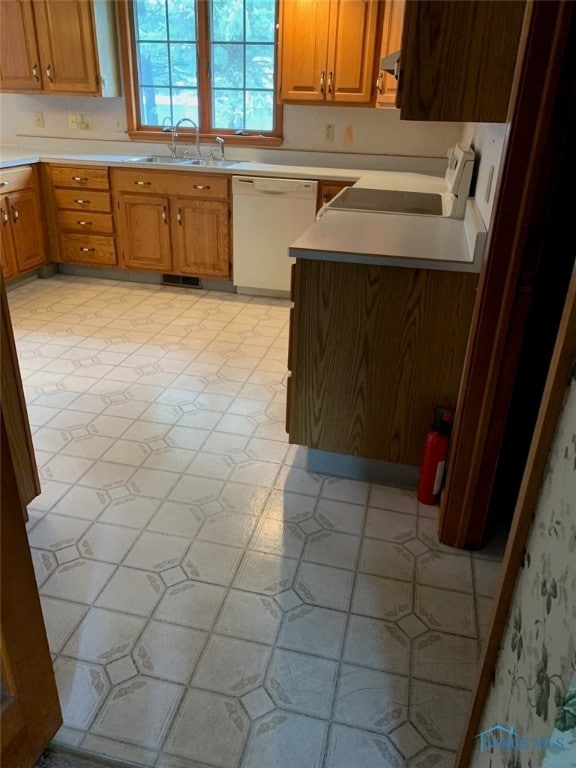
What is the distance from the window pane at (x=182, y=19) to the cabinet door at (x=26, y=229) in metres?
1.52

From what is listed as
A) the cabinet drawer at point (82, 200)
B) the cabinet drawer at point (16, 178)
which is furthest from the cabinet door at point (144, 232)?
the cabinet drawer at point (16, 178)

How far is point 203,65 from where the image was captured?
13.8 feet

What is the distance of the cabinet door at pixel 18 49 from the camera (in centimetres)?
398

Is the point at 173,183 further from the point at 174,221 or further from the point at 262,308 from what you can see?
the point at 262,308

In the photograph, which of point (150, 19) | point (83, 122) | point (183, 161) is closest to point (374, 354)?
point (183, 161)

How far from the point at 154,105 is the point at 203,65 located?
486 mm

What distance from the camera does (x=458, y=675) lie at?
147 centimetres

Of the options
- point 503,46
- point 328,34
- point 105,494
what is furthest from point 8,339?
point 328,34

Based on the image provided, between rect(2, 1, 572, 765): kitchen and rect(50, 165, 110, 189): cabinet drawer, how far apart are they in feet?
0.18

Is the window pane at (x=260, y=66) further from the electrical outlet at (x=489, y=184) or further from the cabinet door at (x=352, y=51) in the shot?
the electrical outlet at (x=489, y=184)

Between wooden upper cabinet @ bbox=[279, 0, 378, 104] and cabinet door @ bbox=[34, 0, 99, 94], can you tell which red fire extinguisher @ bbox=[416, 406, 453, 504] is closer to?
wooden upper cabinet @ bbox=[279, 0, 378, 104]

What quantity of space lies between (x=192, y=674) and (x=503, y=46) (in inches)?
73.9

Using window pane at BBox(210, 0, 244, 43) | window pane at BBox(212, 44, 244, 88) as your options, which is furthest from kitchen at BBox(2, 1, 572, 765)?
window pane at BBox(210, 0, 244, 43)

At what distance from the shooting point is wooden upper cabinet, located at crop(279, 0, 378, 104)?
3570 mm
